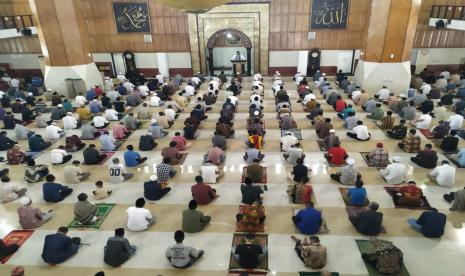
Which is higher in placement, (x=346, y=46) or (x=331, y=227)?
(x=346, y=46)

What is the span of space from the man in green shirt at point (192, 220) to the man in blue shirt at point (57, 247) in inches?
88.4

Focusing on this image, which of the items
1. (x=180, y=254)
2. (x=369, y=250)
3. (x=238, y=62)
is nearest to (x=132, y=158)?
(x=180, y=254)

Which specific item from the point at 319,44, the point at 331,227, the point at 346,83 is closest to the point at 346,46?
the point at 319,44

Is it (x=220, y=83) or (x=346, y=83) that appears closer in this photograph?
(x=346, y=83)

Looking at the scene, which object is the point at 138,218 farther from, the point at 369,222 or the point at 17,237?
the point at 369,222

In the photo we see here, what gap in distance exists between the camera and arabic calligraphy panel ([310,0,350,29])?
61.3 feet

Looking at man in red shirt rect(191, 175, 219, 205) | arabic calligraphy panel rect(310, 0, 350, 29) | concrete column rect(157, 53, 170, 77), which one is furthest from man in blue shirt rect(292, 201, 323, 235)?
concrete column rect(157, 53, 170, 77)

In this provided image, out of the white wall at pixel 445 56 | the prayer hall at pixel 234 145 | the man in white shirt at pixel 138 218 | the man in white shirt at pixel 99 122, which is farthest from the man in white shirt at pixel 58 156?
the white wall at pixel 445 56

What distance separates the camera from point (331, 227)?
23.3 ft

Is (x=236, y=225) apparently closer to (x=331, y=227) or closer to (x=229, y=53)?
(x=331, y=227)

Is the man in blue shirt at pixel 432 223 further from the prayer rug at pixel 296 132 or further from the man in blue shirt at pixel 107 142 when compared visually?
the man in blue shirt at pixel 107 142

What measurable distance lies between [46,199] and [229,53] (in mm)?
15553

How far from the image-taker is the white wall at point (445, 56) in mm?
19609

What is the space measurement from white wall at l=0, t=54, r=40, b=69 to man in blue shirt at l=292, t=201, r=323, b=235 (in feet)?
71.8
